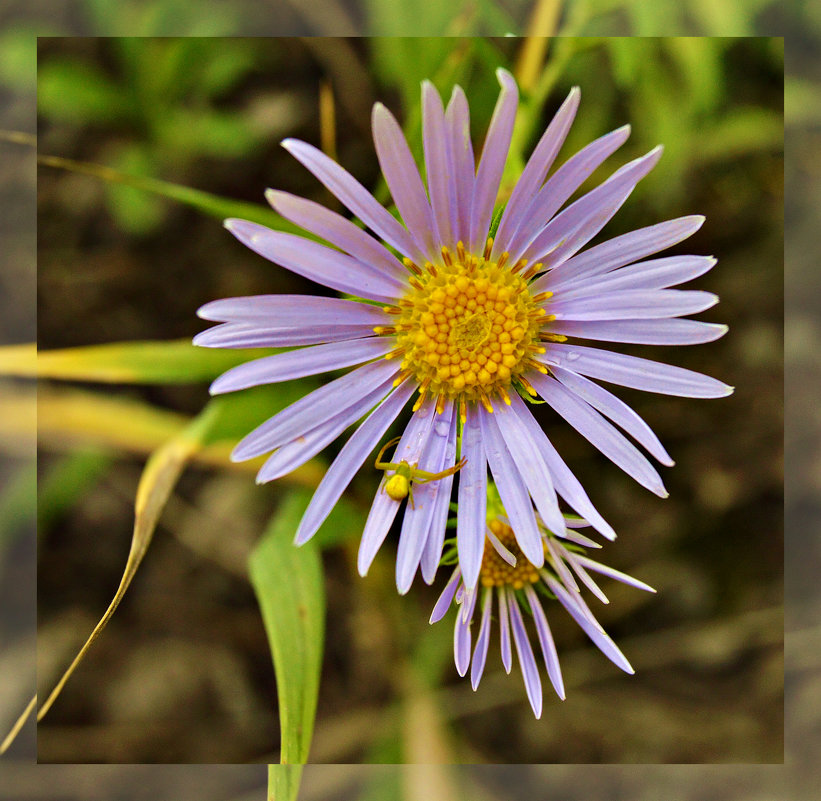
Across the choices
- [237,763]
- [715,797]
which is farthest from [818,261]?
[237,763]

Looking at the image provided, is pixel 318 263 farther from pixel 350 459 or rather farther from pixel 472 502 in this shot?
pixel 472 502

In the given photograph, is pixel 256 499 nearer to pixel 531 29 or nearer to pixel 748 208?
pixel 531 29

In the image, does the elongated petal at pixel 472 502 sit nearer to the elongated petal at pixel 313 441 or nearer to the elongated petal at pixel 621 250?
the elongated petal at pixel 313 441

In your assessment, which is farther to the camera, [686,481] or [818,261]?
[686,481]

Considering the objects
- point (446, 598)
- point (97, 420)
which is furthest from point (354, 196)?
point (97, 420)

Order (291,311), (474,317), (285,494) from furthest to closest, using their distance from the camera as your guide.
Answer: (285,494), (474,317), (291,311)

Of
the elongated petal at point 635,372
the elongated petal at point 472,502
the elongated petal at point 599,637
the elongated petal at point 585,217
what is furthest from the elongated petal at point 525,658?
the elongated petal at point 585,217
